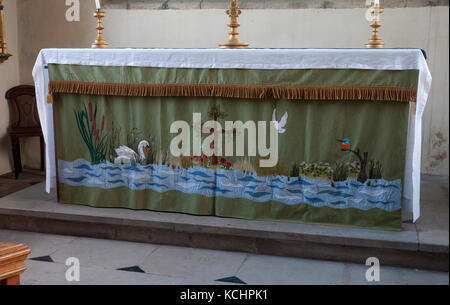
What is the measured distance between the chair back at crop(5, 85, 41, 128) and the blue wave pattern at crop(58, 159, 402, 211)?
1.72m

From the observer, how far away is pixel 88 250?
340cm

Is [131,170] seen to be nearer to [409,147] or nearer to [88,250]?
[88,250]

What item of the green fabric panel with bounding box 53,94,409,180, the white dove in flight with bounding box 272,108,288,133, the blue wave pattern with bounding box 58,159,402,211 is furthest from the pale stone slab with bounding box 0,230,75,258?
the white dove in flight with bounding box 272,108,288,133

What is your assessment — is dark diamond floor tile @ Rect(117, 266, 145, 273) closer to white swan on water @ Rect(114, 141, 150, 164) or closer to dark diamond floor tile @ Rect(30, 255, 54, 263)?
dark diamond floor tile @ Rect(30, 255, 54, 263)

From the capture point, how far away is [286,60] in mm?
3287

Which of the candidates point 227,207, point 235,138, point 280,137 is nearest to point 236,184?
point 227,207

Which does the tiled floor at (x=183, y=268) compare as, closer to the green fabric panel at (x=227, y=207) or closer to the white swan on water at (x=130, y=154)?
the green fabric panel at (x=227, y=207)

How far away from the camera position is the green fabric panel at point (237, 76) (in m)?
3.17

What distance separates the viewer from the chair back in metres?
5.24

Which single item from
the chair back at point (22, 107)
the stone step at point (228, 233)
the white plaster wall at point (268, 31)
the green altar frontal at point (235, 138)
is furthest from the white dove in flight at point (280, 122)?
the chair back at point (22, 107)

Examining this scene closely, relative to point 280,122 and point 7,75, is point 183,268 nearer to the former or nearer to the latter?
point 280,122

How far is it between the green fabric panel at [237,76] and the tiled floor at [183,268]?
1061 millimetres
